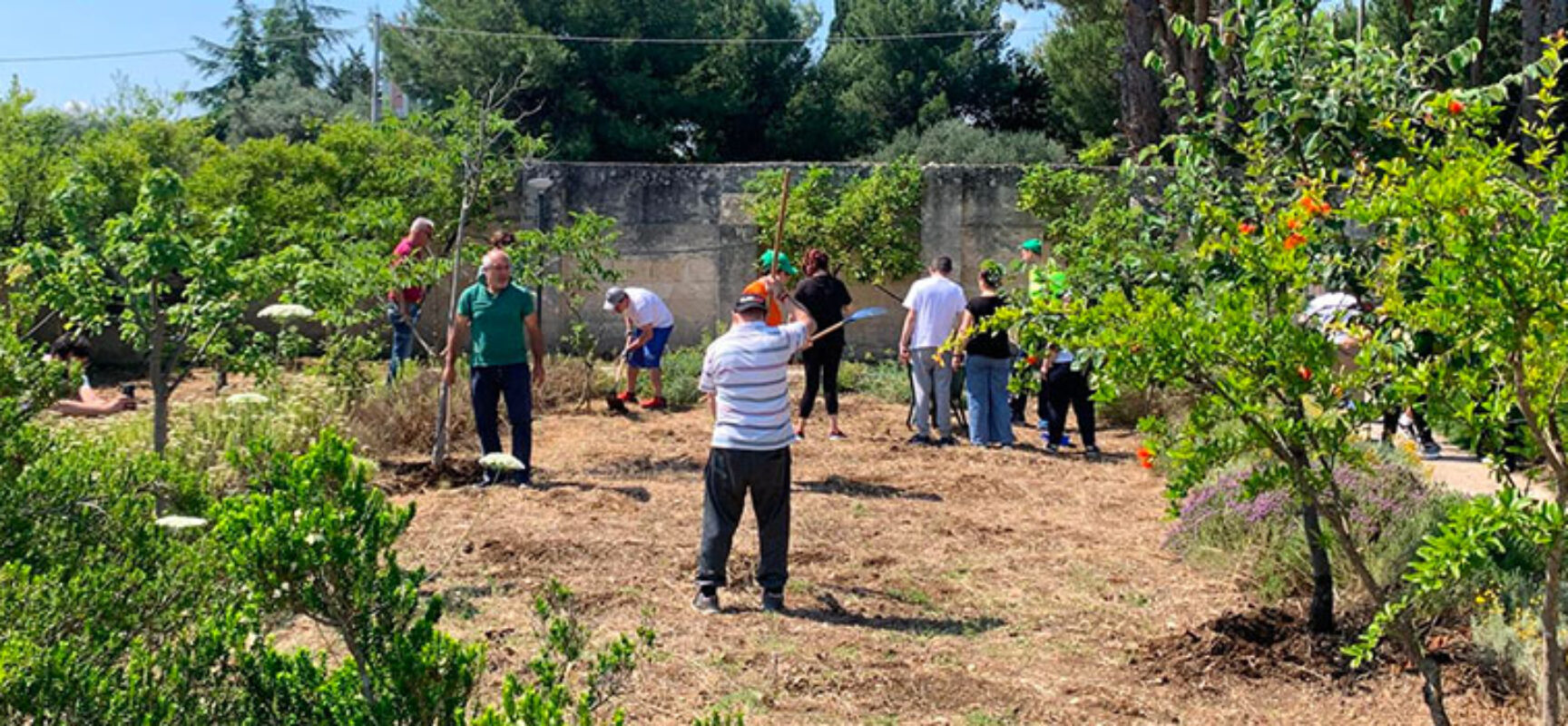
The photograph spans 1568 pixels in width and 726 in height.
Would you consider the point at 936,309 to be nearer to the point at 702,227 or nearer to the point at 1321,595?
the point at 1321,595

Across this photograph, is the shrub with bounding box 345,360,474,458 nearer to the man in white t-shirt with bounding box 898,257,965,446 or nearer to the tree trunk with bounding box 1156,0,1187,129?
the man in white t-shirt with bounding box 898,257,965,446

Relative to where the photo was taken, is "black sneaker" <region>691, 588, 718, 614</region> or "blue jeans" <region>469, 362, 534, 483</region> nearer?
"black sneaker" <region>691, 588, 718, 614</region>

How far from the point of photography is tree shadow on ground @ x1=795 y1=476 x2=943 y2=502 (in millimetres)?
8977

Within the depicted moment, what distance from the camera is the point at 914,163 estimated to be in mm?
16406

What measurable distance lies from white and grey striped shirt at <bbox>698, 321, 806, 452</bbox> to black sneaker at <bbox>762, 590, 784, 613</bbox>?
62cm

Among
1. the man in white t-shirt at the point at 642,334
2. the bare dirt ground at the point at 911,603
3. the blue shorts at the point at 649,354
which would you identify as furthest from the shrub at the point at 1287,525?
the blue shorts at the point at 649,354

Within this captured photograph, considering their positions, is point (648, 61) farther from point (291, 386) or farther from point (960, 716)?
point (960, 716)

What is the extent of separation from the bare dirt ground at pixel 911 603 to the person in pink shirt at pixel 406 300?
7.01ft

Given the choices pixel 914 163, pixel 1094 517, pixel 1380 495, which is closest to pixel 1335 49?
pixel 1380 495

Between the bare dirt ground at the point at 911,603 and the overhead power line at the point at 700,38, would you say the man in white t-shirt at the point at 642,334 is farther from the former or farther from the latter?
the overhead power line at the point at 700,38

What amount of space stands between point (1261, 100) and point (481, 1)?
77.2 ft

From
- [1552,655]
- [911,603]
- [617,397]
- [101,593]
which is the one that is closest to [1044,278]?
[911,603]

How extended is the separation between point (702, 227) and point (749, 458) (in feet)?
34.3

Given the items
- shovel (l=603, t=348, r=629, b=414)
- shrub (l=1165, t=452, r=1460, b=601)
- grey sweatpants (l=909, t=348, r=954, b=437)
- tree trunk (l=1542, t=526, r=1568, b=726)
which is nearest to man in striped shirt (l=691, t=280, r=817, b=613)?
shrub (l=1165, t=452, r=1460, b=601)
